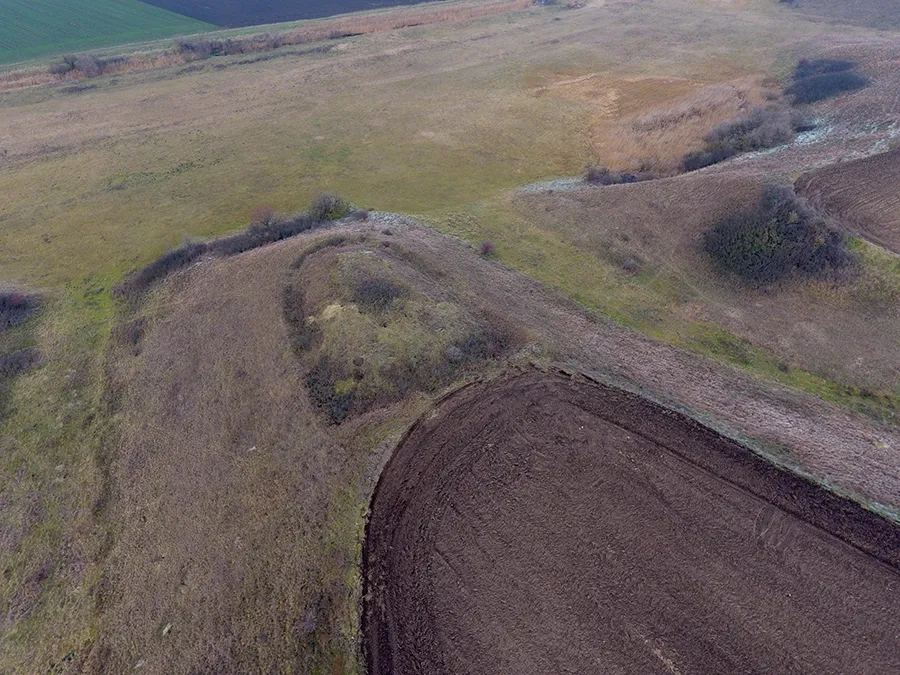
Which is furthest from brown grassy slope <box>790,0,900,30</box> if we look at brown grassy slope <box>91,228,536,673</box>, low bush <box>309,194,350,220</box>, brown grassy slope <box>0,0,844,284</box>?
brown grassy slope <box>91,228,536,673</box>

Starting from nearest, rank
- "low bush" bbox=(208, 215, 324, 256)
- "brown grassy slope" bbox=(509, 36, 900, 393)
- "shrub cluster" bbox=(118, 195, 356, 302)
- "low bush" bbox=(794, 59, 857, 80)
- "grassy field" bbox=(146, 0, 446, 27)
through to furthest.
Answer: "brown grassy slope" bbox=(509, 36, 900, 393)
"shrub cluster" bbox=(118, 195, 356, 302)
"low bush" bbox=(208, 215, 324, 256)
"low bush" bbox=(794, 59, 857, 80)
"grassy field" bbox=(146, 0, 446, 27)

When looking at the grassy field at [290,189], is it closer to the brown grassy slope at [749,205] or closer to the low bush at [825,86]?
the brown grassy slope at [749,205]

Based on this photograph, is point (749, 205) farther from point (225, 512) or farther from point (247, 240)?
point (225, 512)

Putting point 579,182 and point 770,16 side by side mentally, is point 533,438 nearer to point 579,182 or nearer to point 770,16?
point 579,182

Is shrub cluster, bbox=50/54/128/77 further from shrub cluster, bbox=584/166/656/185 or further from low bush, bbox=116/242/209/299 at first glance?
shrub cluster, bbox=584/166/656/185

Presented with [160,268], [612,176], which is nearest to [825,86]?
[612,176]

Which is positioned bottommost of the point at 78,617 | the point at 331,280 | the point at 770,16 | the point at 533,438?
the point at 78,617

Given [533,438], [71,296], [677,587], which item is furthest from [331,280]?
[677,587]

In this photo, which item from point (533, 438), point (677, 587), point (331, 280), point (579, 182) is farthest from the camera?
point (579, 182)
